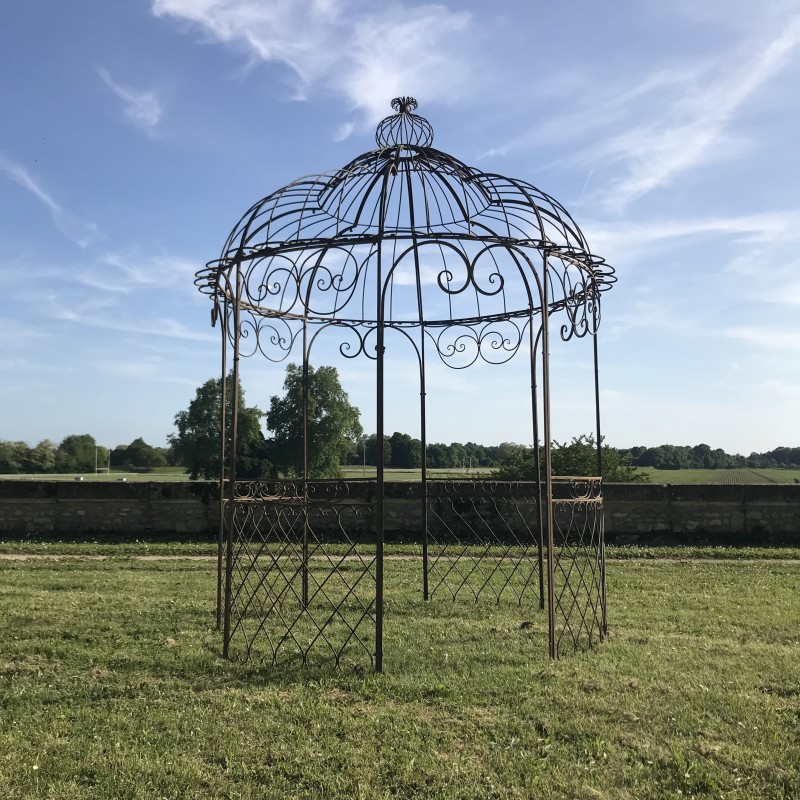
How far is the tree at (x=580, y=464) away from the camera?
52.5ft

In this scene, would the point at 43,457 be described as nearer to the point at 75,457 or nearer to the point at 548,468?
the point at 75,457

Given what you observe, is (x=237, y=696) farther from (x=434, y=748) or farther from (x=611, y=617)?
(x=611, y=617)

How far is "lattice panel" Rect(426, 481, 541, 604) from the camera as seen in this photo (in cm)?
798

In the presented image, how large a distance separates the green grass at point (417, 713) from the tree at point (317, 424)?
2994 centimetres

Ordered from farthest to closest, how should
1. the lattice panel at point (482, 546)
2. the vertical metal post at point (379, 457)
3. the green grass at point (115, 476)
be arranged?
the green grass at point (115, 476) < the lattice panel at point (482, 546) < the vertical metal post at point (379, 457)

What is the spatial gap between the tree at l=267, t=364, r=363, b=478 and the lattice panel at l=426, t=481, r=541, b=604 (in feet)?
78.4

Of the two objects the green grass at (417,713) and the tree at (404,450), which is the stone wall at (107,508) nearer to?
the green grass at (417,713)

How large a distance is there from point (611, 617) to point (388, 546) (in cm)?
513

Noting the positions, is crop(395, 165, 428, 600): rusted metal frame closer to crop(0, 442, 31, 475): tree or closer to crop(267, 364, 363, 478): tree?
crop(267, 364, 363, 478): tree

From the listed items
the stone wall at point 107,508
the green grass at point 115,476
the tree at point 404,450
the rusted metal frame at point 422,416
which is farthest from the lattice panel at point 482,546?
the green grass at point 115,476

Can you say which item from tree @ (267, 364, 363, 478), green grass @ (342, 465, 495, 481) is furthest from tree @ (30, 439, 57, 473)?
green grass @ (342, 465, 495, 481)

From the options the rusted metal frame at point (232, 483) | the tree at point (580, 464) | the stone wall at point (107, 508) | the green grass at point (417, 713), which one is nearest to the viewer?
the green grass at point (417, 713)

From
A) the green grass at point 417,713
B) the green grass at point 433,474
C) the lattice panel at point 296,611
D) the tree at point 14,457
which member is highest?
the tree at point 14,457

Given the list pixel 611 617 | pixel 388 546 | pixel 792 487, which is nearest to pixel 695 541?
pixel 792 487
